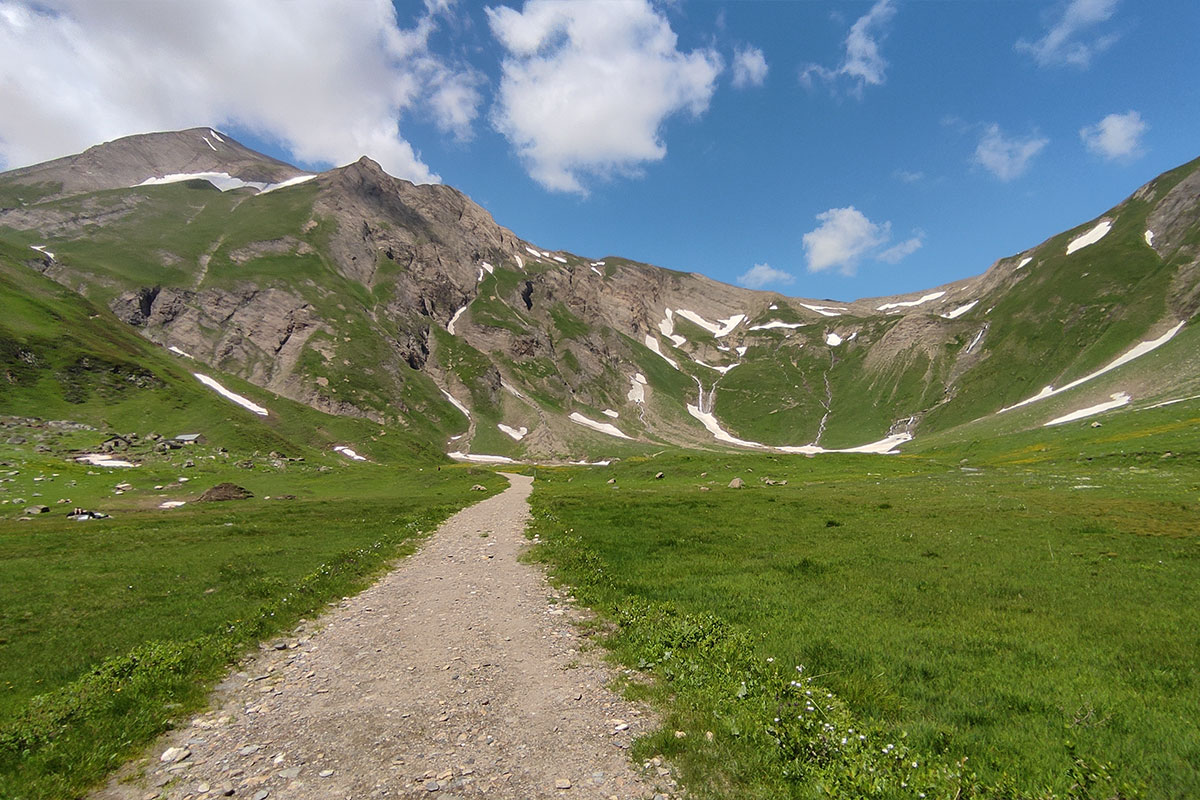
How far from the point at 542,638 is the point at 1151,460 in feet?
226

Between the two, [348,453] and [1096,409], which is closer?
[1096,409]

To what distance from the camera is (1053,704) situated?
8344 millimetres

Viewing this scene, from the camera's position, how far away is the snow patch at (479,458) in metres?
154

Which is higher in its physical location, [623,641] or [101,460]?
[623,641]

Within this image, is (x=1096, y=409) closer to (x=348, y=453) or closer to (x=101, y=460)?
(x=348, y=453)

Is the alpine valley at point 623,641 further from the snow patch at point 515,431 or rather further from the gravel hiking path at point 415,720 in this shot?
the snow patch at point 515,431

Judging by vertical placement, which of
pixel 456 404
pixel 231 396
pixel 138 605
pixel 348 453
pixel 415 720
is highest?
pixel 456 404

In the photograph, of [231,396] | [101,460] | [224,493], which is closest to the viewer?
[224,493]

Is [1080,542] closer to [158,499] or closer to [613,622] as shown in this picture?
[613,622]

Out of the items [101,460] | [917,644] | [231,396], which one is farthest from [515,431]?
[917,644]

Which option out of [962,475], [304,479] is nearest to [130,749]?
[304,479]

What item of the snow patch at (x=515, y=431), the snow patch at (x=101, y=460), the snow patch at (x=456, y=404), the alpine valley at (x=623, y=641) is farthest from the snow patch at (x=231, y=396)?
the alpine valley at (x=623, y=641)

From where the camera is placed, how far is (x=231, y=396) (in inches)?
5084

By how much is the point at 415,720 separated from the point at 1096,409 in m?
150
